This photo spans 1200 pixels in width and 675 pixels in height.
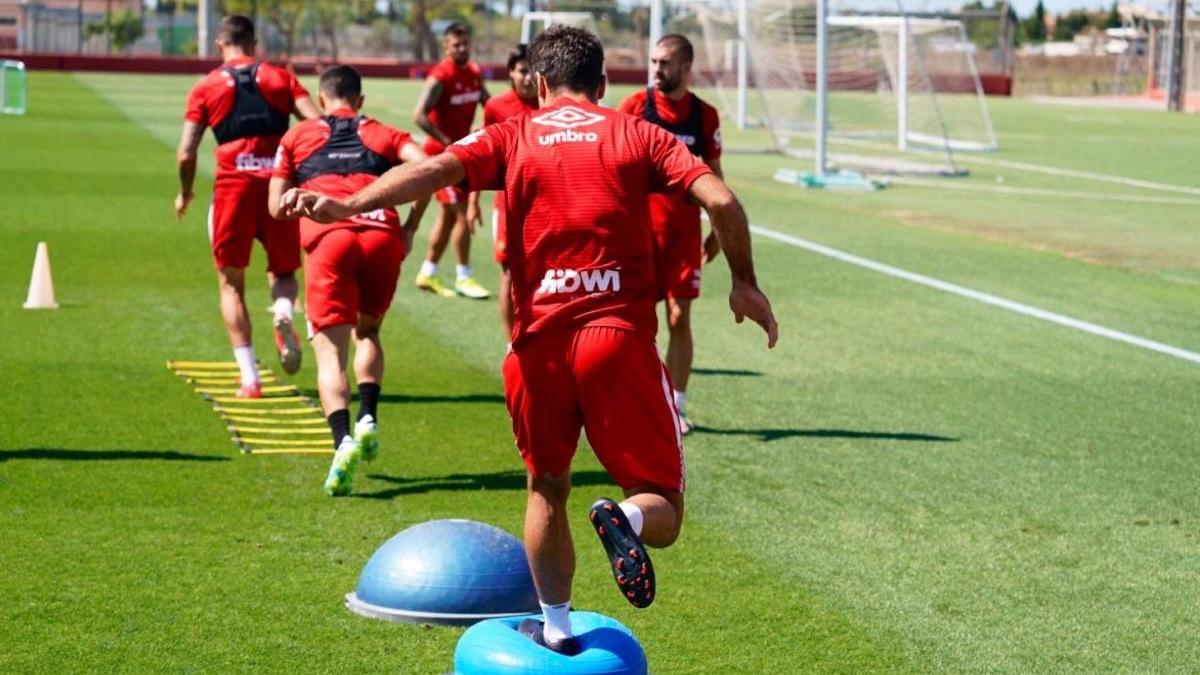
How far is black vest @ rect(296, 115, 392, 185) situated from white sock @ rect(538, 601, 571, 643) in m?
3.91

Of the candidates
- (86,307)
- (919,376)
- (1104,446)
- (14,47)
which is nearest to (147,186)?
(86,307)

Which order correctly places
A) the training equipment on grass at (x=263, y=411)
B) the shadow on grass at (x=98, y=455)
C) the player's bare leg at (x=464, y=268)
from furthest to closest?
the player's bare leg at (x=464, y=268)
the training equipment on grass at (x=263, y=411)
the shadow on grass at (x=98, y=455)

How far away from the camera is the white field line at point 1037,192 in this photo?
88.8 feet

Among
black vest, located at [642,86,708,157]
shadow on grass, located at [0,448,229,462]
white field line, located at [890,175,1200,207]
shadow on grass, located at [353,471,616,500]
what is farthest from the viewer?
white field line, located at [890,175,1200,207]

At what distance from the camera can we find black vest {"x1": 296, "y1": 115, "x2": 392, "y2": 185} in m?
9.36

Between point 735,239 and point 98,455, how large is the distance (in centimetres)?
495

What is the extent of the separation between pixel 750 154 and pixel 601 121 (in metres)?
31.0

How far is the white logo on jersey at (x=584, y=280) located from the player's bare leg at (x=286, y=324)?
16.6 ft

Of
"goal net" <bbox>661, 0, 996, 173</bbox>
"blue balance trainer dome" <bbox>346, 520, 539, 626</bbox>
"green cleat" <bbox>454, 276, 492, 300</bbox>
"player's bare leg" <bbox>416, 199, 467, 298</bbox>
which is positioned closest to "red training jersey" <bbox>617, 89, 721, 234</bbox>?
"blue balance trainer dome" <bbox>346, 520, 539, 626</bbox>

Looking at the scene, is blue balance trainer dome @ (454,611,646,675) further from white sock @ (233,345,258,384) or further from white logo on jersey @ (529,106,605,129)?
white sock @ (233,345,258,384)

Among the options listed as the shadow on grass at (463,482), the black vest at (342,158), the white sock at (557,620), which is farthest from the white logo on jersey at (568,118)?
the black vest at (342,158)

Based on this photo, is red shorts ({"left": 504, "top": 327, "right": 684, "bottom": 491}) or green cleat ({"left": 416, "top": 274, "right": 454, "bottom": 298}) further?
green cleat ({"left": 416, "top": 274, "right": 454, "bottom": 298})

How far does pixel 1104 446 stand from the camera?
1041cm

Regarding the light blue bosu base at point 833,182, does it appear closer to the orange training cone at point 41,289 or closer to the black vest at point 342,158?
the orange training cone at point 41,289
